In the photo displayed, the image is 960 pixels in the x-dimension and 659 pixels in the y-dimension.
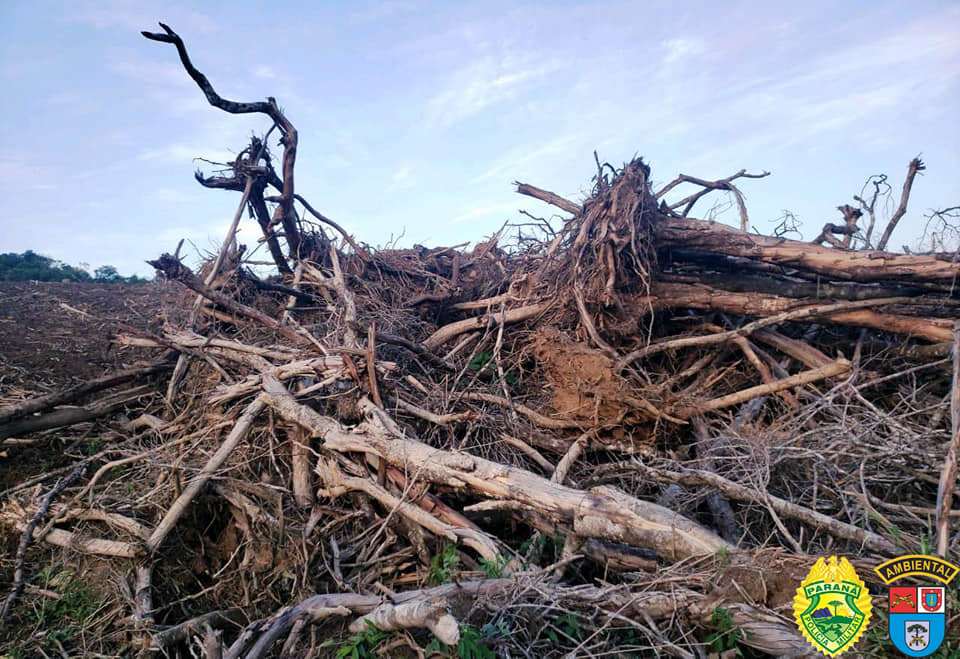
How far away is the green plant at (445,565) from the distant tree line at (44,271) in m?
10.0

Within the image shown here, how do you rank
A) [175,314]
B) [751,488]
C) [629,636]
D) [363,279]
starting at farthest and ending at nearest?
1. [363,279]
2. [175,314]
3. [751,488]
4. [629,636]

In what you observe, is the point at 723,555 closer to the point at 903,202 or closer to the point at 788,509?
the point at 788,509

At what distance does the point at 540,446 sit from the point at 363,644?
1.79 meters

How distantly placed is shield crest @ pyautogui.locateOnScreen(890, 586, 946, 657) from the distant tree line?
11792 mm

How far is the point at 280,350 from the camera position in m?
4.53

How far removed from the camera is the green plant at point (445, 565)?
8.96ft

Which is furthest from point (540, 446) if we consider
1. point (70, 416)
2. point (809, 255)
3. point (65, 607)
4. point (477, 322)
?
point (70, 416)

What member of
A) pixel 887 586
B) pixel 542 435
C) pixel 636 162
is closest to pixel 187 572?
pixel 542 435

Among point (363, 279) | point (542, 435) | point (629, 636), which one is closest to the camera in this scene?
point (629, 636)

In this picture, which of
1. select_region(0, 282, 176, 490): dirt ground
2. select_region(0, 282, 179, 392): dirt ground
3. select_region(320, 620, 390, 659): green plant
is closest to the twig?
select_region(0, 282, 176, 490): dirt ground

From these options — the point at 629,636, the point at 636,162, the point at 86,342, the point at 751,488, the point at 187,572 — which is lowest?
the point at 187,572

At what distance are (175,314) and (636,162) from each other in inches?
171

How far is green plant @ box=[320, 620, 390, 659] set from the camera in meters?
2.39

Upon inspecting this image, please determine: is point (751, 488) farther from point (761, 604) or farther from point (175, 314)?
point (175, 314)
